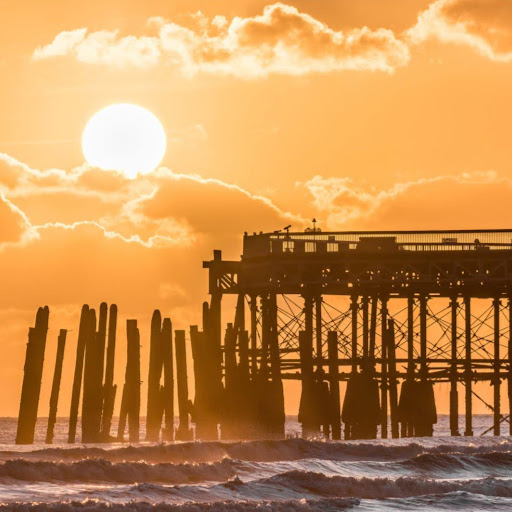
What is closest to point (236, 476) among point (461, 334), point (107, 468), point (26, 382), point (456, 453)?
point (107, 468)

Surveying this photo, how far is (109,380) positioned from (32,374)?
9.62 feet

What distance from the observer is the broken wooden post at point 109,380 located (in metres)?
50.4

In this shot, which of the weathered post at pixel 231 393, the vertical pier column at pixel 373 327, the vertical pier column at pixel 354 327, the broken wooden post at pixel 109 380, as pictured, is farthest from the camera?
the vertical pier column at pixel 354 327

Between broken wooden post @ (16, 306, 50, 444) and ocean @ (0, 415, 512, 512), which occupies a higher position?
broken wooden post @ (16, 306, 50, 444)

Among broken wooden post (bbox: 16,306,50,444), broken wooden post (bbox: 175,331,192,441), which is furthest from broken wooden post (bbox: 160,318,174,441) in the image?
broken wooden post (bbox: 16,306,50,444)

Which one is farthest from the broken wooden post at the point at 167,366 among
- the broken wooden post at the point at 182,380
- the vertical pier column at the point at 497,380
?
the vertical pier column at the point at 497,380

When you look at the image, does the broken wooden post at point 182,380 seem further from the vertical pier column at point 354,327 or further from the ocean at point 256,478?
the ocean at point 256,478

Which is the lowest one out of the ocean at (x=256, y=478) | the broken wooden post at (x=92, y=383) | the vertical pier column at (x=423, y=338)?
the ocean at (x=256, y=478)

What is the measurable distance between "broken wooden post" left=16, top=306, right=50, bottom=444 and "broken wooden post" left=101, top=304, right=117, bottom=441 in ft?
7.42

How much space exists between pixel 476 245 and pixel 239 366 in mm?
9043

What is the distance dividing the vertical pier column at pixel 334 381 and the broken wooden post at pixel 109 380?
703cm

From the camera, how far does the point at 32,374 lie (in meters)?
49.1

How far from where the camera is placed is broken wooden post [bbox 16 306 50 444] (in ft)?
161

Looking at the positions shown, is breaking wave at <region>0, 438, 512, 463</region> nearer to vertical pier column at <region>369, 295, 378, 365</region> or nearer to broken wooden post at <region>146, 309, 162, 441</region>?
vertical pier column at <region>369, 295, 378, 365</region>
